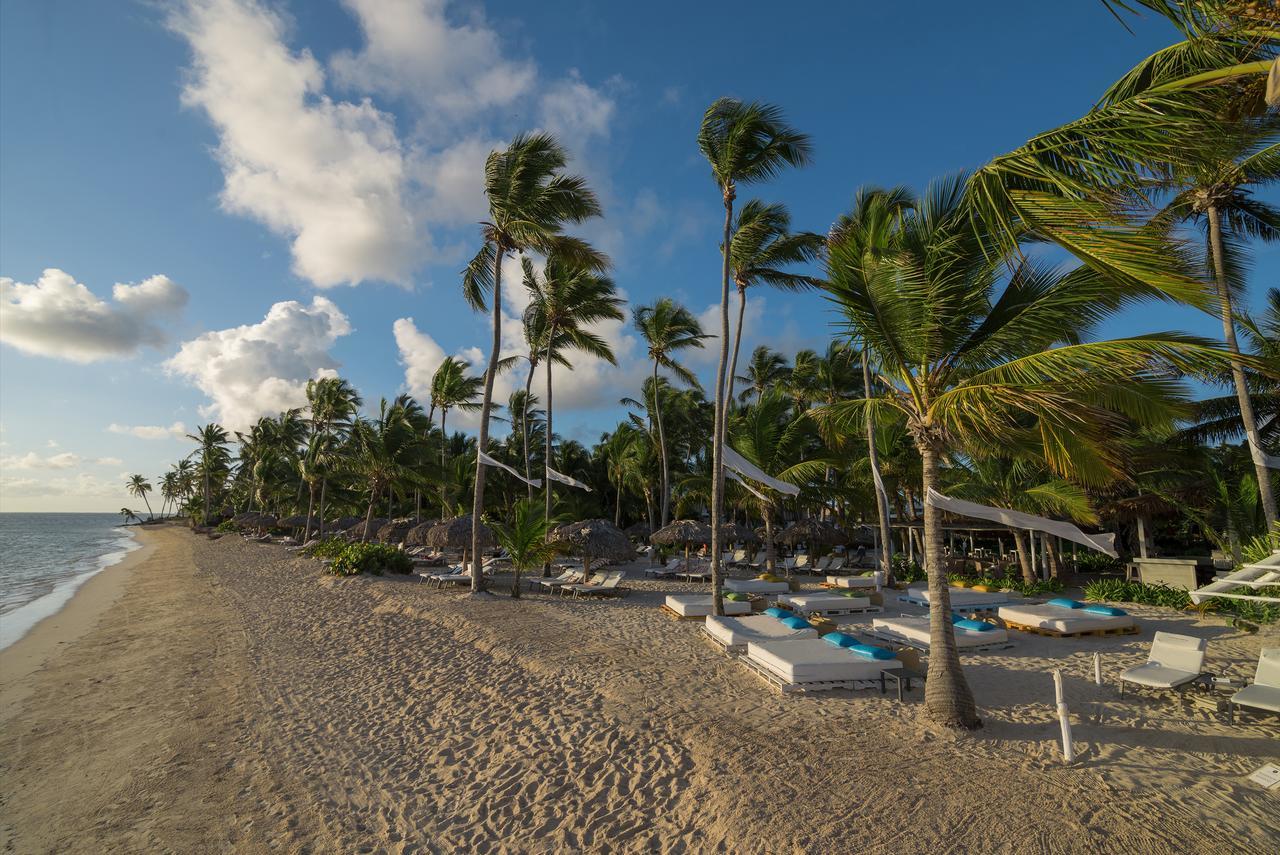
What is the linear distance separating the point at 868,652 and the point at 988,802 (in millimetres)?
3147

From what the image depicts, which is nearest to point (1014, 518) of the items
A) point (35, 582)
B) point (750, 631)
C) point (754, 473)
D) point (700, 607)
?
point (750, 631)

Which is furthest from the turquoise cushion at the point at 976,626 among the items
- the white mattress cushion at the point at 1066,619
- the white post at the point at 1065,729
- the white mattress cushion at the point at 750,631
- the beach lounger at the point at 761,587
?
the beach lounger at the point at 761,587

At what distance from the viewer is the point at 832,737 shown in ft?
18.6

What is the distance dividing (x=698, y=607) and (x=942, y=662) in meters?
6.36

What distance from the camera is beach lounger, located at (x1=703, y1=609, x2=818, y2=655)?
889 cm

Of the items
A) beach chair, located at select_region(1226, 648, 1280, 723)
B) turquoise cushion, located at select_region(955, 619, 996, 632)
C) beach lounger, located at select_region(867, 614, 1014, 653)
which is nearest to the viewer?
beach chair, located at select_region(1226, 648, 1280, 723)

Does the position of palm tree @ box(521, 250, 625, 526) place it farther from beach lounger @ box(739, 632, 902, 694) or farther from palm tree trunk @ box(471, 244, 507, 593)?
beach lounger @ box(739, 632, 902, 694)

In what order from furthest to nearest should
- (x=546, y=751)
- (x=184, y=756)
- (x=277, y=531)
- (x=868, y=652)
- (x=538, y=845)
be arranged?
1. (x=277, y=531)
2. (x=868, y=652)
3. (x=184, y=756)
4. (x=546, y=751)
5. (x=538, y=845)

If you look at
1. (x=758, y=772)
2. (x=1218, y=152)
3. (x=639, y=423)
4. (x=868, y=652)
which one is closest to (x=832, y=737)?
(x=758, y=772)

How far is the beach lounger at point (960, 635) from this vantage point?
9156mm

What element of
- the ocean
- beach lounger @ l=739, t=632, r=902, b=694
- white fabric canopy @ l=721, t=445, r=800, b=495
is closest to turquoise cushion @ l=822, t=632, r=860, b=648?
beach lounger @ l=739, t=632, r=902, b=694

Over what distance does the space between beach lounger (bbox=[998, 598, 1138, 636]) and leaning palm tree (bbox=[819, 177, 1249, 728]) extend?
5.41 m

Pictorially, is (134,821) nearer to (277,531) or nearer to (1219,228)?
(1219,228)

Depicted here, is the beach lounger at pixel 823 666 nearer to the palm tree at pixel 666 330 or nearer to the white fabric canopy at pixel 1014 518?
the white fabric canopy at pixel 1014 518
